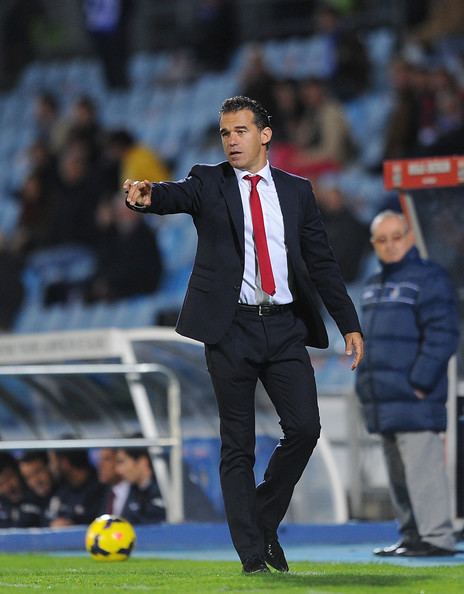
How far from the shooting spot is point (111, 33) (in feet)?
69.2

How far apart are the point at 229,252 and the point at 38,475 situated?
15.2 ft

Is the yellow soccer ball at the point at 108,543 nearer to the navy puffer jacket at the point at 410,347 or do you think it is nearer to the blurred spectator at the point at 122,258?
the navy puffer jacket at the point at 410,347

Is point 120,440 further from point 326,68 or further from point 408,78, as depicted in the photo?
point 326,68

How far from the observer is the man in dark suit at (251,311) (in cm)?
691

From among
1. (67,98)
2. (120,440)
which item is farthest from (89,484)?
(67,98)

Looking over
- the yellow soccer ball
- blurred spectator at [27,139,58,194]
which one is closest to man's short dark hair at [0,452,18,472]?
the yellow soccer ball

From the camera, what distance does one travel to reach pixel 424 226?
1036cm

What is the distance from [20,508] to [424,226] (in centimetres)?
336

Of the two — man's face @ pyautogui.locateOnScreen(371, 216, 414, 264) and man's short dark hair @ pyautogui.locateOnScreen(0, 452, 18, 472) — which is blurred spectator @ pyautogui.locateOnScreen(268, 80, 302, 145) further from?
man's face @ pyautogui.locateOnScreen(371, 216, 414, 264)

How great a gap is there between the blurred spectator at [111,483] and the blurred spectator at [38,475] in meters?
0.35

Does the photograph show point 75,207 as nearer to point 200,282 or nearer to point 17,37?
point 17,37

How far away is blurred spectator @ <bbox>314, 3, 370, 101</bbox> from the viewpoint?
17.9 metres

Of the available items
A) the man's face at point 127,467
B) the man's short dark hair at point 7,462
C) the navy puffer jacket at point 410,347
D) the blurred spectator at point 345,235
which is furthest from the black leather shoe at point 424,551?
the blurred spectator at point 345,235

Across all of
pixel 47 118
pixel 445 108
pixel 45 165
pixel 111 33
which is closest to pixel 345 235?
pixel 445 108
